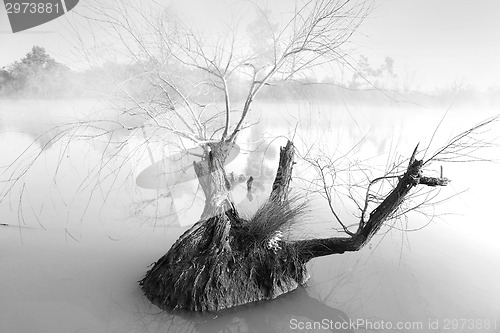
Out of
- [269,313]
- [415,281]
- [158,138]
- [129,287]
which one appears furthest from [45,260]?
[415,281]

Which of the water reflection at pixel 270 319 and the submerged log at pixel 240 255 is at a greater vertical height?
the submerged log at pixel 240 255

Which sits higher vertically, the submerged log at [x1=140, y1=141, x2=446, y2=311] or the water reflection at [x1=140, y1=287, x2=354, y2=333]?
the submerged log at [x1=140, y1=141, x2=446, y2=311]

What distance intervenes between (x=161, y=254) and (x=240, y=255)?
413 mm

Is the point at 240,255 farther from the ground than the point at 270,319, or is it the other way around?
the point at 240,255

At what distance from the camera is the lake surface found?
140 centimetres

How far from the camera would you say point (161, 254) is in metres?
1.77

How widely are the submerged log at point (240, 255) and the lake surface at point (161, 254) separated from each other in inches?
2.0

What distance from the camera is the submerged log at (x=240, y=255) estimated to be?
4.71 feet

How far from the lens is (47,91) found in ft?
9.60

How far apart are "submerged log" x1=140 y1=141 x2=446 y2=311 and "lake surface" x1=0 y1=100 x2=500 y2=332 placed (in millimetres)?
52

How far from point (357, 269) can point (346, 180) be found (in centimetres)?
38

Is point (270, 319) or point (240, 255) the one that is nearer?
point (270, 319)

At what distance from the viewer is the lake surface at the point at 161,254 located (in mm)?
1399

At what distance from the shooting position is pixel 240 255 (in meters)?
1.54
